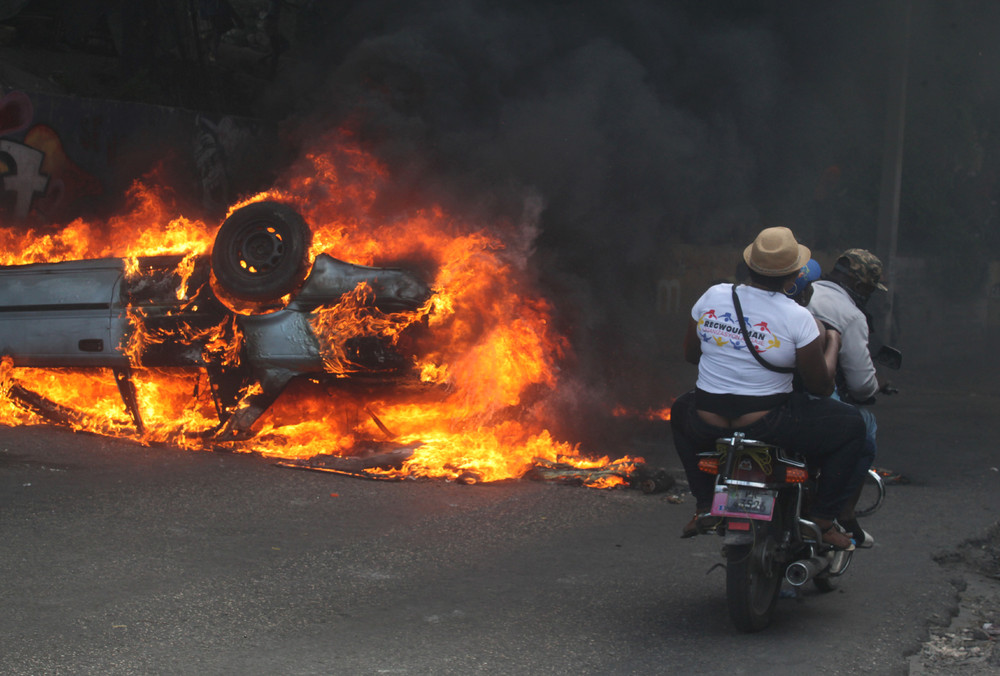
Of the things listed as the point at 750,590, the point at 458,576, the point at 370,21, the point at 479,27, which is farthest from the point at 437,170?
the point at 750,590

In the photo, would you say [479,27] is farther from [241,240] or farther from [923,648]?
[923,648]

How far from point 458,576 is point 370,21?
353 inches

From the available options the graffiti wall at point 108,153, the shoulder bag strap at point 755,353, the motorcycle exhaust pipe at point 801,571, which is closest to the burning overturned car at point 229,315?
the shoulder bag strap at point 755,353

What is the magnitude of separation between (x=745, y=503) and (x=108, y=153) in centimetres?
1134

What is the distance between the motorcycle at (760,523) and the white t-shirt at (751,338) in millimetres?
268

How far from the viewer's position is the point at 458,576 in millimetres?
4938

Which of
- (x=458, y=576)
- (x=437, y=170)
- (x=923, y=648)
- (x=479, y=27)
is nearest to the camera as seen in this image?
(x=923, y=648)

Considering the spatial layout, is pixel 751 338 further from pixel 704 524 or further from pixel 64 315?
pixel 64 315

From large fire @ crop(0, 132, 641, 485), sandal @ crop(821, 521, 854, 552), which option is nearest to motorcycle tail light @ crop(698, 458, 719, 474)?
sandal @ crop(821, 521, 854, 552)

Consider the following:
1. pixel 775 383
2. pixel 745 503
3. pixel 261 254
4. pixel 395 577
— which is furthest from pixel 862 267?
pixel 261 254

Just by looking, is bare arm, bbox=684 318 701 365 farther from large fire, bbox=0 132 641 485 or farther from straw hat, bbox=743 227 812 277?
large fire, bbox=0 132 641 485

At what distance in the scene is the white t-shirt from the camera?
13.5ft

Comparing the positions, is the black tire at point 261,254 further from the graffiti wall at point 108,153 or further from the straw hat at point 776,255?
the graffiti wall at point 108,153

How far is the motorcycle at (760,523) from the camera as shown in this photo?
3.97 metres
